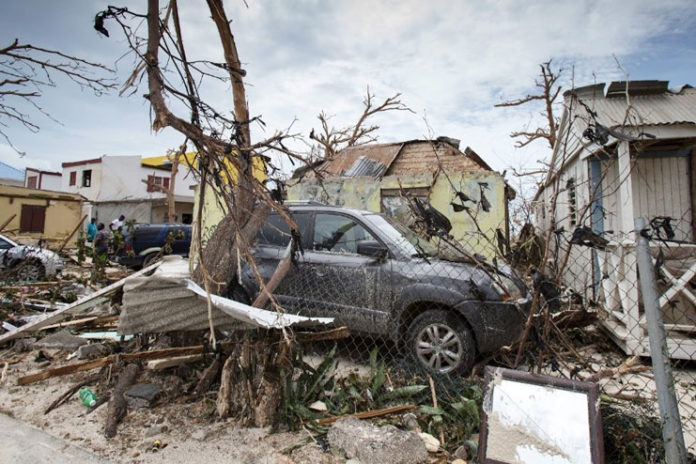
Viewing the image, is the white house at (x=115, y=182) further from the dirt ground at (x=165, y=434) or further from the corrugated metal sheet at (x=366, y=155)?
the dirt ground at (x=165, y=434)

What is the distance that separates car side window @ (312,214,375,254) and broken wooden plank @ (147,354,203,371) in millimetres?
1840

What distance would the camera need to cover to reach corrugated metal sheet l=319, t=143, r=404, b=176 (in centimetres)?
1161

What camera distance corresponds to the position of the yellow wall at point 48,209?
67.8 ft

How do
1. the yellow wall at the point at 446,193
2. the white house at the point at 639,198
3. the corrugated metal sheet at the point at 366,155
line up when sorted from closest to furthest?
the white house at the point at 639,198 < the yellow wall at the point at 446,193 < the corrugated metal sheet at the point at 366,155

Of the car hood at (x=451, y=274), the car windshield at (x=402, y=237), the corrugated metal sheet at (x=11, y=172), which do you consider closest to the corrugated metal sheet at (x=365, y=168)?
the car windshield at (x=402, y=237)

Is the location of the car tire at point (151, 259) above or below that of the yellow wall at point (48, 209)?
below

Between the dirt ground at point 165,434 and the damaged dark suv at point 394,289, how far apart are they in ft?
5.25

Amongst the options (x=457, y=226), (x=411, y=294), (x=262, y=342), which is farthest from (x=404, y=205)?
(x=262, y=342)

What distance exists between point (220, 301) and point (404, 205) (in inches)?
284

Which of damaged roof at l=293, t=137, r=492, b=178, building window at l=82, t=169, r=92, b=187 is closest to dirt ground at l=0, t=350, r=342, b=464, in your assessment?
damaged roof at l=293, t=137, r=492, b=178

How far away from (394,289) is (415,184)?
6.04m

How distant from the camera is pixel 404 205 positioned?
32.4 feet

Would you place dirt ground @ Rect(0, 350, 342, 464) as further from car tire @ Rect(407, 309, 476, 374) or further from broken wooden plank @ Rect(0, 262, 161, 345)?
car tire @ Rect(407, 309, 476, 374)

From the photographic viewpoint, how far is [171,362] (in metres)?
3.78
